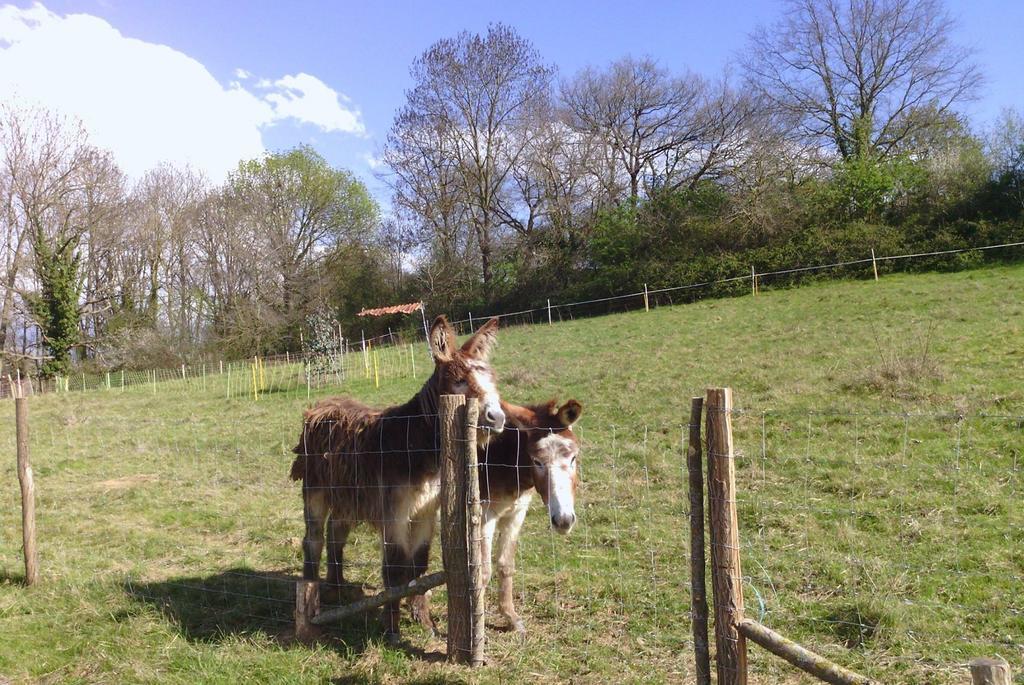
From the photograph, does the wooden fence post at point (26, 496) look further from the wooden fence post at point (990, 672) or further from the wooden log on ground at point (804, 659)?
the wooden fence post at point (990, 672)

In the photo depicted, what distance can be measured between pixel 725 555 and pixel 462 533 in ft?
5.49

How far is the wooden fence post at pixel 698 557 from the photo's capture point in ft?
10.9

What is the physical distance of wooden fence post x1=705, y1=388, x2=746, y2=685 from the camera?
3.15 metres

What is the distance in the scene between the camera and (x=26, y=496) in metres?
6.23

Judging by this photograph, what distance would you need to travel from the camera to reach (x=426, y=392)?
5094 millimetres

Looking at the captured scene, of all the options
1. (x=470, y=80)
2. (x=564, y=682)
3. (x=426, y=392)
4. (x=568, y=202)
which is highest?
(x=470, y=80)

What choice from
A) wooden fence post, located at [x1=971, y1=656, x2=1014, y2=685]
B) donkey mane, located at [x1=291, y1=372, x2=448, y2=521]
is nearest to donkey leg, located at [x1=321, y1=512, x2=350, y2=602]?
donkey mane, located at [x1=291, y1=372, x2=448, y2=521]

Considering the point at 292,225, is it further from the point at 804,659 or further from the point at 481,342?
the point at 804,659

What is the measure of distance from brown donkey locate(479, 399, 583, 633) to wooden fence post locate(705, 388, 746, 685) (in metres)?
1.22

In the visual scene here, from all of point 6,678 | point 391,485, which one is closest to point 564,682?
point 391,485

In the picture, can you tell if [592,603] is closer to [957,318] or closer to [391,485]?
[391,485]

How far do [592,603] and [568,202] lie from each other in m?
32.6

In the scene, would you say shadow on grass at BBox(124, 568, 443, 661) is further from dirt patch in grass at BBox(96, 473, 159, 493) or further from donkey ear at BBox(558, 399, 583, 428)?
dirt patch in grass at BBox(96, 473, 159, 493)

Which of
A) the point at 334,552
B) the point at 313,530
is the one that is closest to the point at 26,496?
the point at 313,530
